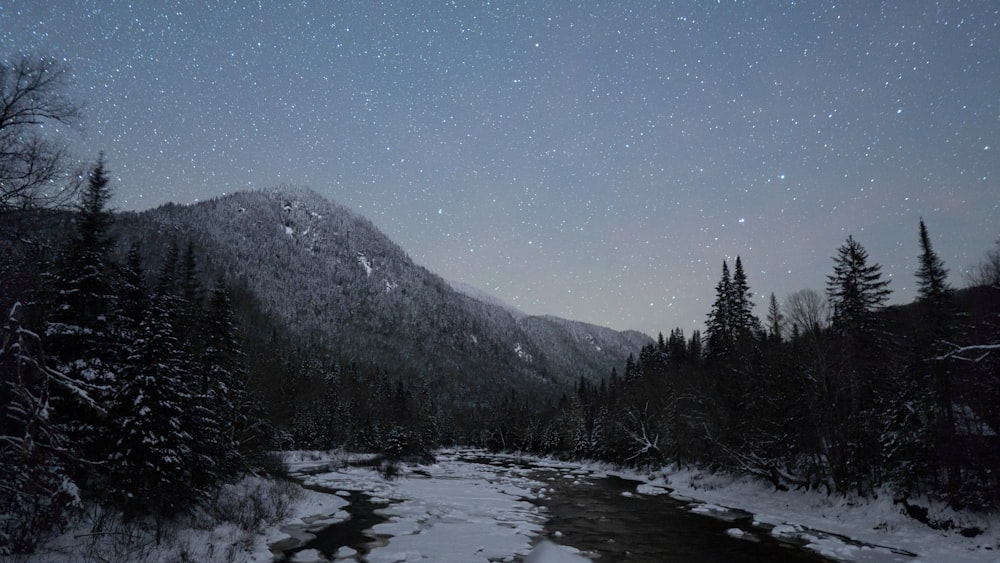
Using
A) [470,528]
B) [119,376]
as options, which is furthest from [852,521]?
[119,376]

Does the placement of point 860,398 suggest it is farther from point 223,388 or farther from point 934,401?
point 223,388

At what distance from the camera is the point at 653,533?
22.1m

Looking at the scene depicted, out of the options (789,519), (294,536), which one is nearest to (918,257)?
(789,519)

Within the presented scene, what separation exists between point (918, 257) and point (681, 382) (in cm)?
2272

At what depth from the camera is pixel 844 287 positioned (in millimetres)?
36594

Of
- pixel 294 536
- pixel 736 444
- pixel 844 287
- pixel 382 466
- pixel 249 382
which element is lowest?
pixel 382 466

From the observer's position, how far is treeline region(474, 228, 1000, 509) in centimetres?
2052

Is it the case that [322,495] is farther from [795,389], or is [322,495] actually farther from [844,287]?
[844,287]

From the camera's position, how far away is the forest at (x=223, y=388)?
28.7 ft

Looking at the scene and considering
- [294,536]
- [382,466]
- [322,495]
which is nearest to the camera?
[294,536]

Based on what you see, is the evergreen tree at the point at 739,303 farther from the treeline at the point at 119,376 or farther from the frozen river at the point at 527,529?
the treeline at the point at 119,376

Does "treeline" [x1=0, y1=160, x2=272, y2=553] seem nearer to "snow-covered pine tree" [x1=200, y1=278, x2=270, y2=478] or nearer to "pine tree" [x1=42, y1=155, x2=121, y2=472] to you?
"pine tree" [x1=42, y1=155, x2=121, y2=472]

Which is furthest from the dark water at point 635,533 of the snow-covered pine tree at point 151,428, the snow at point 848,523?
the snow-covered pine tree at point 151,428

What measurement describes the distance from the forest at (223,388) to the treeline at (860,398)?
4.3 inches
